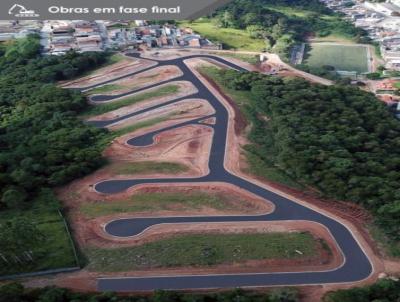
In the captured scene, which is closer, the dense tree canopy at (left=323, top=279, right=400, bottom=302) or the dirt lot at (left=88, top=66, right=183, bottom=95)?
the dense tree canopy at (left=323, top=279, right=400, bottom=302)

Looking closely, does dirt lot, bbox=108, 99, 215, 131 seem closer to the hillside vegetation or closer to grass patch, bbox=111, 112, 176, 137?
grass patch, bbox=111, 112, 176, 137

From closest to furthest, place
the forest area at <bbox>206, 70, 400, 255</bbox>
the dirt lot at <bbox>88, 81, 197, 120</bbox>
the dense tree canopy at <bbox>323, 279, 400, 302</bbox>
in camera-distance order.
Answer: the dense tree canopy at <bbox>323, 279, 400, 302</bbox> < the forest area at <bbox>206, 70, 400, 255</bbox> < the dirt lot at <bbox>88, 81, 197, 120</bbox>

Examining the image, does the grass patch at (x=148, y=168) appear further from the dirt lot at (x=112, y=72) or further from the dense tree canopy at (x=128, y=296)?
the dirt lot at (x=112, y=72)

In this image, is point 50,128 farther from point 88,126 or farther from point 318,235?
point 318,235

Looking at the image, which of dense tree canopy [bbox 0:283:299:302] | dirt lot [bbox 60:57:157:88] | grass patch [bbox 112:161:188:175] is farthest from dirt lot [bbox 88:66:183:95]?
dense tree canopy [bbox 0:283:299:302]

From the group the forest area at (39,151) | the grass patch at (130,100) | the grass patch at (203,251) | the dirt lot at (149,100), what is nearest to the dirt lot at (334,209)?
the grass patch at (203,251)

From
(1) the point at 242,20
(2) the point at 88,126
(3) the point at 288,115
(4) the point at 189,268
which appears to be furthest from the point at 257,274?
(1) the point at 242,20

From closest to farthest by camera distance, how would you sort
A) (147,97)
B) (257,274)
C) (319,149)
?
1. (257,274)
2. (319,149)
3. (147,97)
